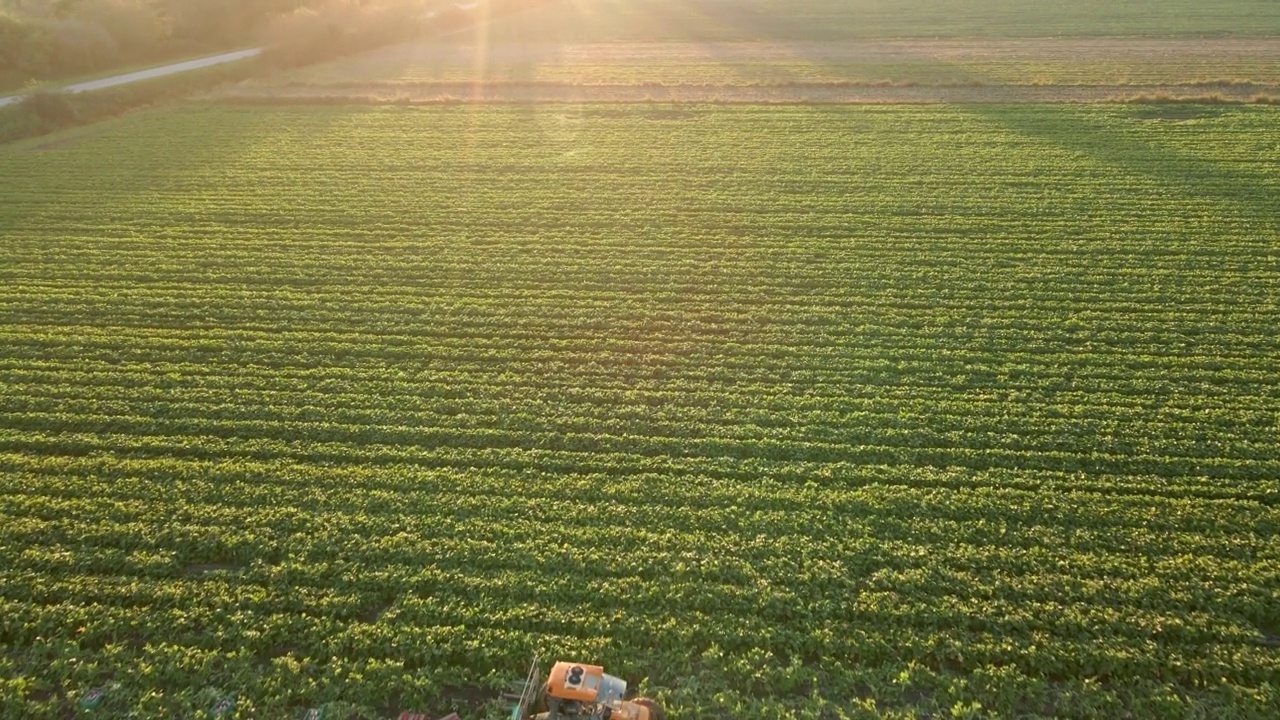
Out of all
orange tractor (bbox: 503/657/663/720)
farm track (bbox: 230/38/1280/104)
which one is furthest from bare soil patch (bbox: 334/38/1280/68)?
orange tractor (bbox: 503/657/663/720)

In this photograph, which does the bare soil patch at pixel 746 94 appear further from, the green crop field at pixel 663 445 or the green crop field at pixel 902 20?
the green crop field at pixel 902 20

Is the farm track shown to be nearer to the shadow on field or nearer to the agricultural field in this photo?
the agricultural field

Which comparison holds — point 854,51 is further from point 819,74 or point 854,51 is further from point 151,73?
point 151,73

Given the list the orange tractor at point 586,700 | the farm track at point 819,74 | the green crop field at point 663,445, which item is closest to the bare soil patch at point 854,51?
the farm track at point 819,74

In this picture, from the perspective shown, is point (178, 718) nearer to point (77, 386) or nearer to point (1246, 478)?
point (77, 386)

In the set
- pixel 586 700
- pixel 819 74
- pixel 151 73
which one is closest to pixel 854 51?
pixel 819 74

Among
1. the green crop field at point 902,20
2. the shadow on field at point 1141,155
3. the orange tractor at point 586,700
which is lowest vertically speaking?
the orange tractor at point 586,700

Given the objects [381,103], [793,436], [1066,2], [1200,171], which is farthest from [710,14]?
[793,436]
